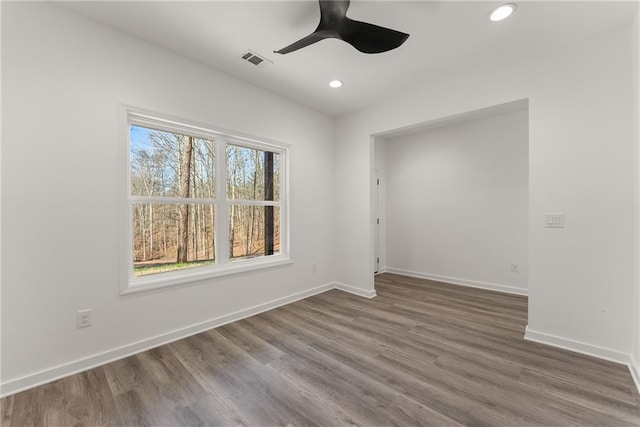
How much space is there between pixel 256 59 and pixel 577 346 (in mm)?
3936

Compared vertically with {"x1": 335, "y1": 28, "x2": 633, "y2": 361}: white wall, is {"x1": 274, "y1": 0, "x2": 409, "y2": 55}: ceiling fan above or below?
above

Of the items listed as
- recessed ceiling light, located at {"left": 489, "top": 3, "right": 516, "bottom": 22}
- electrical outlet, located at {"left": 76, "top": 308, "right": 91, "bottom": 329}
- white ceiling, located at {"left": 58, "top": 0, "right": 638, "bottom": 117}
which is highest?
white ceiling, located at {"left": 58, "top": 0, "right": 638, "bottom": 117}

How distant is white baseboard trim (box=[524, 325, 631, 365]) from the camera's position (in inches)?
80.3

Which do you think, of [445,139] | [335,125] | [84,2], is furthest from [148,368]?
[445,139]

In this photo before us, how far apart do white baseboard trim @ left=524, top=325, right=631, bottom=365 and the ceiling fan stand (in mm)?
2802

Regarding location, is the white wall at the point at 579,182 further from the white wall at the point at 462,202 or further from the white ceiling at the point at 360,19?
the white wall at the point at 462,202

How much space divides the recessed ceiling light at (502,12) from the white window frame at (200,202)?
2.40 metres

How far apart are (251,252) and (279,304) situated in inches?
30.3

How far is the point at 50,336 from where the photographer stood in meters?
1.85

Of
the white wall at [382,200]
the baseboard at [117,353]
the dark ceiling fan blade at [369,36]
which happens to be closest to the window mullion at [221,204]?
the baseboard at [117,353]

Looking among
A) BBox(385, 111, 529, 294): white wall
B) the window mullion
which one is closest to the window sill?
the window mullion

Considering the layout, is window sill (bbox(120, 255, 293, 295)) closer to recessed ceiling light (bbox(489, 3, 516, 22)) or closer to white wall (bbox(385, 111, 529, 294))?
white wall (bbox(385, 111, 529, 294))

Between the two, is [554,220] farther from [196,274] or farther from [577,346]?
[196,274]

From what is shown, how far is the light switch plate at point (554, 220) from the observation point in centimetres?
228
